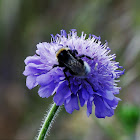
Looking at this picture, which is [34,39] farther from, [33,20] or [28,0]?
[28,0]

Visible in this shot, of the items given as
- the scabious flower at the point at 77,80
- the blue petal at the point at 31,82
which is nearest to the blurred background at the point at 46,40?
the scabious flower at the point at 77,80

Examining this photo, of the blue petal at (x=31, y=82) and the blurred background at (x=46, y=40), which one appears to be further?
the blurred background at (x=46, y=40)

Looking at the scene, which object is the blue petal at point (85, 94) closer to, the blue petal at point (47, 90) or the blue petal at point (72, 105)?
→ the blue petal at point (72, 105)

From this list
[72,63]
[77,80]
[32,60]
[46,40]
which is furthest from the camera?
[46,40]

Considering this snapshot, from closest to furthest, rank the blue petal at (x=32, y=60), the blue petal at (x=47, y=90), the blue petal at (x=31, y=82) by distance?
the blue petal at (x=47, y=90)
the blue petal at (x=31, y=82)
the blue petal at (x=32, y=60)

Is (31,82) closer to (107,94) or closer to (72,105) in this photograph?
(72,105)

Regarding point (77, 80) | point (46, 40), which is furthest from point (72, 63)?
point (46, 40)

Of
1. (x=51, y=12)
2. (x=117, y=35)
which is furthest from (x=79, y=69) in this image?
(x=51, y=12)
